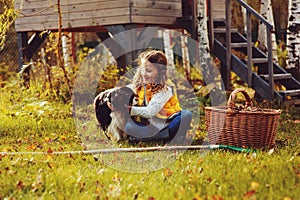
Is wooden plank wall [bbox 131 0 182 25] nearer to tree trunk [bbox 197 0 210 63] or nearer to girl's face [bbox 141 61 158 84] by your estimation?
tree trunk [bbox 197 0 210 63]

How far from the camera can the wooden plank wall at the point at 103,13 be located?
30.2ft

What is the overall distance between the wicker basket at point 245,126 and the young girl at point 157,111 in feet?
1.68

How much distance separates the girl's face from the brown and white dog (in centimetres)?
23

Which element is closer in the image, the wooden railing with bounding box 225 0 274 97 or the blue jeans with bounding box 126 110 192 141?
the blue jeans with bounding box 126 110 192 141

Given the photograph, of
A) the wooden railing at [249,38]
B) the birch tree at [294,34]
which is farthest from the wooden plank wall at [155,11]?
the birch tree at [294,34]

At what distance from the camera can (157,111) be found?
5797 mm

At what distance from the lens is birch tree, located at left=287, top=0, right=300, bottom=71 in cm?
985

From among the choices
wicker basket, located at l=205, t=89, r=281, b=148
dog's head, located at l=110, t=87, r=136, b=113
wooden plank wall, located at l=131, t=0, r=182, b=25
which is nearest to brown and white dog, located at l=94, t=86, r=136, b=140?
dog's head, located at l=110, t=87, r=136, b=113

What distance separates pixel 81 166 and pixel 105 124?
4.67 ft

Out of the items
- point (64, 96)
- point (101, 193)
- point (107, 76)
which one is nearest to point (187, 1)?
point (107, 76)

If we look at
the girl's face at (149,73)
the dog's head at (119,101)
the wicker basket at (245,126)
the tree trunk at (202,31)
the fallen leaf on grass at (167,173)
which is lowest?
the fallen leaf on grass at (167,173)

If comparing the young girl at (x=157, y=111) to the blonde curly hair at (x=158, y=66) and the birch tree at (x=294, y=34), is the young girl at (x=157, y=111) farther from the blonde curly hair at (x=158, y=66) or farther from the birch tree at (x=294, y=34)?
the birch tree at (x=294, y=34)

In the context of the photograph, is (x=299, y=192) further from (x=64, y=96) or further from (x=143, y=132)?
(x=64, y=96)

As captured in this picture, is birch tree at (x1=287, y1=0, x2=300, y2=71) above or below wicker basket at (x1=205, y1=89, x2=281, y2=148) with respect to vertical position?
above
